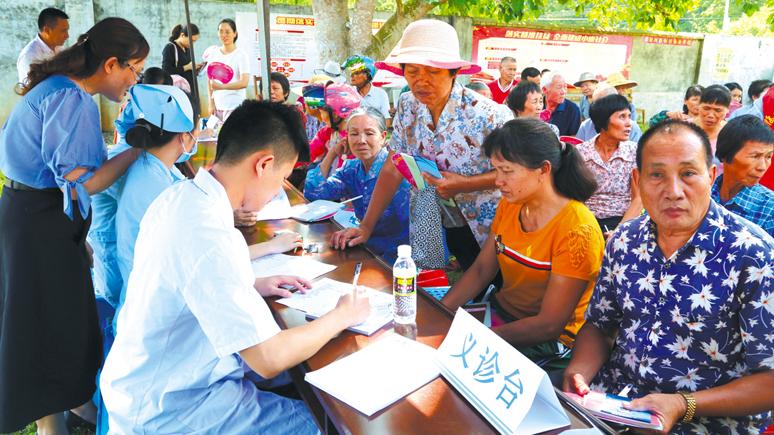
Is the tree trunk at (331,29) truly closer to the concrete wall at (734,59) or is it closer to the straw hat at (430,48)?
the straw hat at (430,48)

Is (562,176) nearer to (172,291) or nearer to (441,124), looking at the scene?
(441,124)

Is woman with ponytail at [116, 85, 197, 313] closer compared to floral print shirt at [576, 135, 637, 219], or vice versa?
woman with ponytail at [116, 85, 197, 313]

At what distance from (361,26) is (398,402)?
5.66 m

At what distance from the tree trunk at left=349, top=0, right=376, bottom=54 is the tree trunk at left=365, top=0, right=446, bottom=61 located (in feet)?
0.39

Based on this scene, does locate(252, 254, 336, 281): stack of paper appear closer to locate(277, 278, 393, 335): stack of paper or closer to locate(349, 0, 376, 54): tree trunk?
locate(277, 278, 393, 335): stack of paper

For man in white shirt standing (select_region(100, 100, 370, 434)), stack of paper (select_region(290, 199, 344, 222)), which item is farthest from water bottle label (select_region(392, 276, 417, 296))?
stack of paper (select_region(290, 199, 344, 222))

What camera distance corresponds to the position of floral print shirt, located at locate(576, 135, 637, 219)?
3.43 meters

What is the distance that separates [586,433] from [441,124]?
5.67 ft

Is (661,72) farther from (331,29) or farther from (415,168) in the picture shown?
(415,168)

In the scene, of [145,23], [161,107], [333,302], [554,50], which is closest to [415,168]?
[333,302]

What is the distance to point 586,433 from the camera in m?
1.10

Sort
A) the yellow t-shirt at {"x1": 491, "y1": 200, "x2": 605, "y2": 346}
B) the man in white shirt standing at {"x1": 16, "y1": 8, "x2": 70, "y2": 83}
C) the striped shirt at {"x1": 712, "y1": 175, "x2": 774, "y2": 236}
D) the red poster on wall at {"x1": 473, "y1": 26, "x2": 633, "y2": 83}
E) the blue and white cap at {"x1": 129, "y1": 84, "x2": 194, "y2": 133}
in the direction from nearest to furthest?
the yellow t-shirt at {"x1": 491, "y1": 200, "x2": 605, "y2": 346} < the blue and white cap at {"x1": 129, "y1": 84, "x2": 194, "y2": 133} < the striped shirt at {"x1": 712, "y1": 175, "x2": 774, "y2": 236} < the man in white shirt standing at {"x1": 16, "y1": 8, "x2": 70, "y2": 83} < the red poster on wall at {"x1": 473, "y1": 26, "x2": 633, "y2": 83}

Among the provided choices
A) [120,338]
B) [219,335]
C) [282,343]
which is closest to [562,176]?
[282,343]

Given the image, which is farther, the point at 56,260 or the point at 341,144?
the point at 341,144
